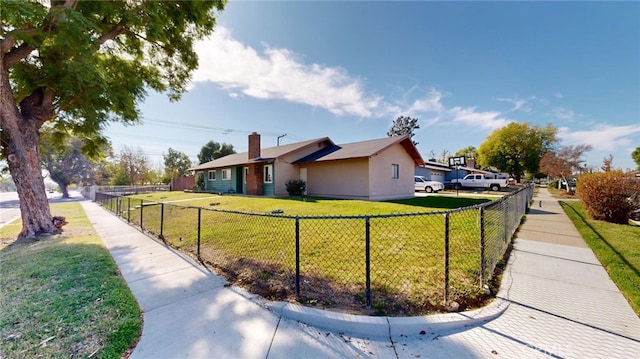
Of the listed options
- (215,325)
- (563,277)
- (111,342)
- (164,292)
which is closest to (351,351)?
(215,325)

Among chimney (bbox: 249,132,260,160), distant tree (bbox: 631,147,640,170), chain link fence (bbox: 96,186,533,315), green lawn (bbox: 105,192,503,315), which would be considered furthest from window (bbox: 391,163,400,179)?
distant tree (bbox: 631,147,640,170)

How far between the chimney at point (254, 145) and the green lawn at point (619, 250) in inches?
718

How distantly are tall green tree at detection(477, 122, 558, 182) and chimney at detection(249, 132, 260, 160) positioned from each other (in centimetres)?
4201

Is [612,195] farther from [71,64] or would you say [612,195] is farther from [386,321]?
[71,64]

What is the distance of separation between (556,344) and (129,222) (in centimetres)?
1307

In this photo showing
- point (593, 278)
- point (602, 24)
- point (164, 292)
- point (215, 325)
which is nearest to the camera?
point (215, 325)

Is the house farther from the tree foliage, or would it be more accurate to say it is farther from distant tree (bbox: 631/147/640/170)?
distant tree (bbox: 631/147/640/170)

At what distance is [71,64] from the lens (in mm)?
6402

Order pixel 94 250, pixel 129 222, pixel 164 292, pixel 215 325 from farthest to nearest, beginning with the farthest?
pixel 129 222 < pixel 94 250 < pixel 164 292 < pixel 215 325

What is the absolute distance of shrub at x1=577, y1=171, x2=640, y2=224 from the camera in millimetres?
8117

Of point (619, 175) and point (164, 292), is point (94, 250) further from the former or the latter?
point (619, 175)

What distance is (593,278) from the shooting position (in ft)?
13.0

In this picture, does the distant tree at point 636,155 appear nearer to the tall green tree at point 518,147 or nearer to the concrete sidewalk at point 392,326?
the tall green tree at point 518,147

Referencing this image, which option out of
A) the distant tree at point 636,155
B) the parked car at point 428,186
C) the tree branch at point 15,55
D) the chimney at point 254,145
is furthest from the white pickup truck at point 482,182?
the distant tree at point 636,155
